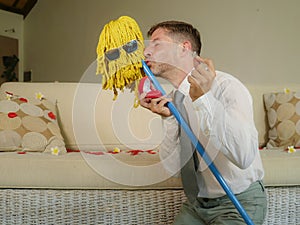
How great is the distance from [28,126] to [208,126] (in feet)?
3.94

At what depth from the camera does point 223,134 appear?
973 millimetres

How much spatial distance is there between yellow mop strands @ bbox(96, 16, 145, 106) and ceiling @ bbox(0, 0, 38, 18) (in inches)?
171

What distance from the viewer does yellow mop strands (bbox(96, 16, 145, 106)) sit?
104 cm

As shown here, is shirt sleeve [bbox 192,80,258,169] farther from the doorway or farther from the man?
the doorway

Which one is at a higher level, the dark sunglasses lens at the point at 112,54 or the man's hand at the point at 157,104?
the dark sunglasses lens at the point at 112,54

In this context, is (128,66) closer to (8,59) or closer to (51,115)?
(51,115)

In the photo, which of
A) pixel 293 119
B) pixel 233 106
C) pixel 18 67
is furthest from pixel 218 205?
pixel 18 67

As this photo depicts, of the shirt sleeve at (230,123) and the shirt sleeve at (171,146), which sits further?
the shirt sleeve at (171,146)

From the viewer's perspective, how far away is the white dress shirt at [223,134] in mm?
976

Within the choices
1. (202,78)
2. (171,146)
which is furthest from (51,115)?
(202,78)

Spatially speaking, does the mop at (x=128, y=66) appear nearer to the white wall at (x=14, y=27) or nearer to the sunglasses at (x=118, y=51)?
the sunglasses at (x=118, y=51)

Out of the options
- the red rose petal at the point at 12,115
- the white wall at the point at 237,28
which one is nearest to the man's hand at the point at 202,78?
the red rose petal at the point at 12,115

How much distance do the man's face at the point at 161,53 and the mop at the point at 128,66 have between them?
0.05 m

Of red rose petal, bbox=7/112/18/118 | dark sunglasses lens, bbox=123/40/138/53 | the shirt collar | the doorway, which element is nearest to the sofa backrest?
red rose petal, bbox=7/112/18/118
